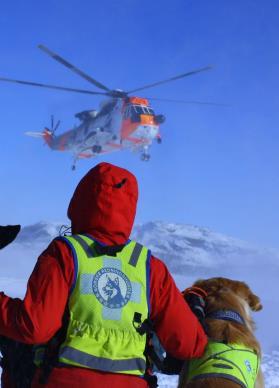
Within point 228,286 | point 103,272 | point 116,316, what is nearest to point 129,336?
point 116,316

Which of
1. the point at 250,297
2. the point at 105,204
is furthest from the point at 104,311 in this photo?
the point at 250,297

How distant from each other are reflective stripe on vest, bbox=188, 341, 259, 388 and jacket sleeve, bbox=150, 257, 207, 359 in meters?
0.18

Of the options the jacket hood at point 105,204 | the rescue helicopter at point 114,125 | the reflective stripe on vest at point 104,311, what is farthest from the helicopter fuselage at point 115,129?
the reflective stripe on vest at point 104,311

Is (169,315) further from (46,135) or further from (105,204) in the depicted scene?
(46,135)

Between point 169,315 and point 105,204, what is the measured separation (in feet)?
1.88

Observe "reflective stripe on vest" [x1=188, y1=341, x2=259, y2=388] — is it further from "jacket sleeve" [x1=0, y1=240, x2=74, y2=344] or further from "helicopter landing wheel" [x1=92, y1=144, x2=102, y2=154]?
"helicopter landing wheel" [x1=92, y1=144, x2=102, y2=154]

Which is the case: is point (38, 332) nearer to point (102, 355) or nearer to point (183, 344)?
point (102, 355)

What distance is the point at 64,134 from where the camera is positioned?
125ft

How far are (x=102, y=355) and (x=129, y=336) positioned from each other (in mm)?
138

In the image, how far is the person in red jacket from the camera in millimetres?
2148

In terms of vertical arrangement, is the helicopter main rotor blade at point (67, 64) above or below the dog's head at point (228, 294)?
above

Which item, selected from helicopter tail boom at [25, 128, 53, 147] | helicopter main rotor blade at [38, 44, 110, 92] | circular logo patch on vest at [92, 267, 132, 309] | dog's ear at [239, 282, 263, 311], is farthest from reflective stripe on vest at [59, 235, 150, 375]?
helicopter tail boom at [25, 128, 53, 147]

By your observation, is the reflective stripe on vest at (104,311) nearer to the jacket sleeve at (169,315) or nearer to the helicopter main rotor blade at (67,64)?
the jacket sleeve at (169,315)

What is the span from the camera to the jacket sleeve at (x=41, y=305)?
7.00ft
